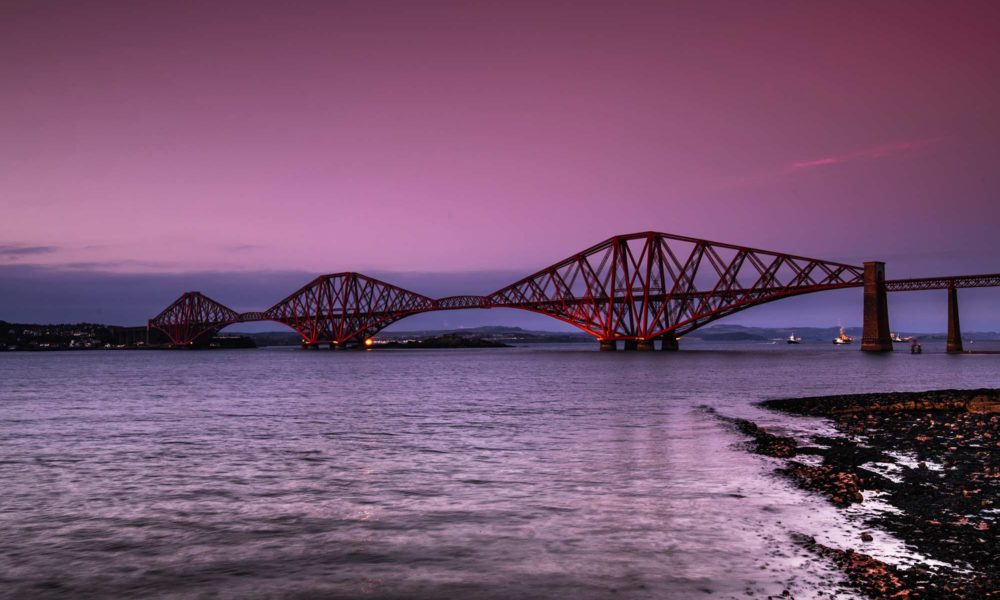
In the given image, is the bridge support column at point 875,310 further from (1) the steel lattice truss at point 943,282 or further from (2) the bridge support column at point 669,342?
(2) the bridge support column at point 669,342

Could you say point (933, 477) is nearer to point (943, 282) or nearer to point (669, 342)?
point (943, 282)

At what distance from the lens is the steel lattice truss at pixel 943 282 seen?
112 m

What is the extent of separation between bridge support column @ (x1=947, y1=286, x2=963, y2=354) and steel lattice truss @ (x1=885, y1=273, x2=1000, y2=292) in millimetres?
1376

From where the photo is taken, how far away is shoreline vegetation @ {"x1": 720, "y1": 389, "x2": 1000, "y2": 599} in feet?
28.0

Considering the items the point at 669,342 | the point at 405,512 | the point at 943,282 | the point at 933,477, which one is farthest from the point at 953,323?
the point at 405,512

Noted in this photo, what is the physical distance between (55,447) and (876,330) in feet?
398

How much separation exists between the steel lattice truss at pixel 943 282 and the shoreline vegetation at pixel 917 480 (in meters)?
97.1

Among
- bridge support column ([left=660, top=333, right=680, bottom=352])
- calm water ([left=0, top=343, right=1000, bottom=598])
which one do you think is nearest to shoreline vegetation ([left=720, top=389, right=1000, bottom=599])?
calm water ([left=0, top=343, right=1000, bottom=598])

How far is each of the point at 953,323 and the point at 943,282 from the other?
7.39 m

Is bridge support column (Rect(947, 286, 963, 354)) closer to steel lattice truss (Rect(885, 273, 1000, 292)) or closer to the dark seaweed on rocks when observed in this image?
steel lattice truss (Rect(885, 273, 1000, 292))

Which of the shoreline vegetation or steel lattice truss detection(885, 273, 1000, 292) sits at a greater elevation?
steel lattice truss detection(885, 273, 1000, 292)

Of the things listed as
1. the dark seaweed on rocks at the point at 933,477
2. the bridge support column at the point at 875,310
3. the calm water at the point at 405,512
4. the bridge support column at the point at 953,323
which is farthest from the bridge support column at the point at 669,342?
the calm water at the point at 405,512

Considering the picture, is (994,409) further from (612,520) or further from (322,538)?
(322,538)

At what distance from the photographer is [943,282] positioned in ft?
375
